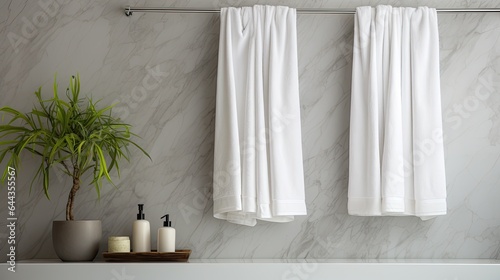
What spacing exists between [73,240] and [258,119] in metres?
0.82

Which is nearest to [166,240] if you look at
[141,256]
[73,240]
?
[141,256]

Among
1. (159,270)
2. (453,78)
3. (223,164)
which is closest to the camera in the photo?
(159,270)

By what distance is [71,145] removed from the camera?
7.68 ft

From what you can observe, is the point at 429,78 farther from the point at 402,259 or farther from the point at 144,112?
the point at 144,112

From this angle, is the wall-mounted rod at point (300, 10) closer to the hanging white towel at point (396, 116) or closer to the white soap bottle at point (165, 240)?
the hanging white towel at point (396, 116)

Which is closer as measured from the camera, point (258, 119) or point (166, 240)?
point (166, 240)

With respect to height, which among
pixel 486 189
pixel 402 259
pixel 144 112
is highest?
pixel 144 112

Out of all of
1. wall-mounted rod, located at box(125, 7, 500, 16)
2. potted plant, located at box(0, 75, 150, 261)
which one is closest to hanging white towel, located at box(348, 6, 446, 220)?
wall-mounted rod, located at box(125, 7, 500, 16)

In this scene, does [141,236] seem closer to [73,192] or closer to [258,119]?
[73,192]

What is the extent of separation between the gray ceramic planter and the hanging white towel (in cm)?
101

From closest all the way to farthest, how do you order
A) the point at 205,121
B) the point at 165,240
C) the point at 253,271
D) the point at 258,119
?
the point at 253,271
the point at 165,240
the point at 258,119
the point at 205,121

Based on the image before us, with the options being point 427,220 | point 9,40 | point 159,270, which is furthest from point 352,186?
point 9,40

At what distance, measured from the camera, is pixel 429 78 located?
2.61 metres

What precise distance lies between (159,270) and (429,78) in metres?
1.28
